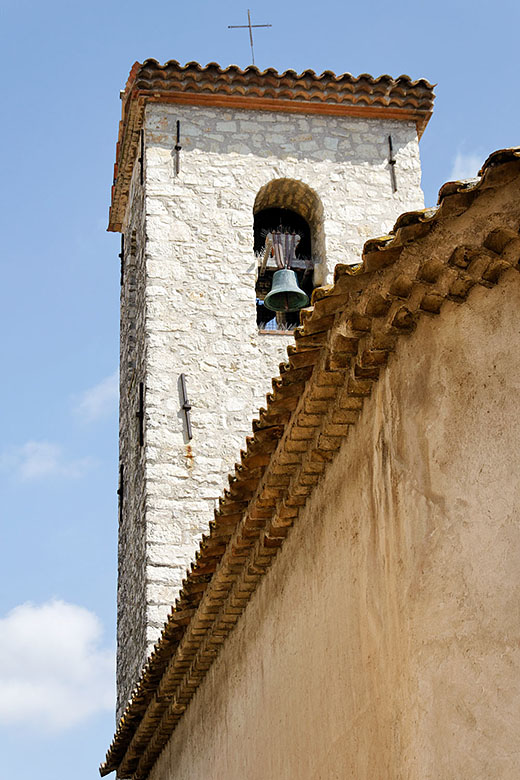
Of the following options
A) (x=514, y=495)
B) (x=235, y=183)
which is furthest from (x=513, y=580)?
(x=235, y=183)

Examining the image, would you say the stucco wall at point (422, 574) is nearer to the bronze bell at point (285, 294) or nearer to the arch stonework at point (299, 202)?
the bronze bell at point (285, 294)

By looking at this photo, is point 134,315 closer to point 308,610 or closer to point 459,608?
point 308,610

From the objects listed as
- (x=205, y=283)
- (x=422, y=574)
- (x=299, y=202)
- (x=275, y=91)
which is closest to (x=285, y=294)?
(x=205, y=283)

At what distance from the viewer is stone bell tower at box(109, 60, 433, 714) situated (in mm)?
9953

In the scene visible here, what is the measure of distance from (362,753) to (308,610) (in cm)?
84

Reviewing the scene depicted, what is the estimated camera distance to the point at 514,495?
3.06 metres

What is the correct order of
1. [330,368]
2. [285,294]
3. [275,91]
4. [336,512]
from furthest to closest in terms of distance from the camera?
1. [275,91]
2. [285,294]
3. [336,512]
4. [330,368]

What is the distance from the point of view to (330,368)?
385 centimetres

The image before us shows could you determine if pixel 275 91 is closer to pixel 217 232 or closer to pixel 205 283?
pixel 217 232

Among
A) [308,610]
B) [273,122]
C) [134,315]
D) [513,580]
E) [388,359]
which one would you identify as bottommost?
[513,580]

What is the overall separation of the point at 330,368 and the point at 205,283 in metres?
6.81

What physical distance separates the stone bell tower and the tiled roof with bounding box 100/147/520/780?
3555 mm

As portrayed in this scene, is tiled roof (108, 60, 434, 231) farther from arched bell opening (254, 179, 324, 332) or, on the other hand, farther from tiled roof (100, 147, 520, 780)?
tiled roof (100, 147, 520, 780)

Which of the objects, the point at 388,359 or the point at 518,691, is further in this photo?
the point at 388,359
